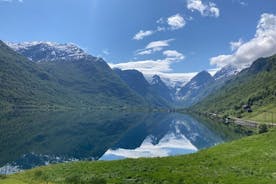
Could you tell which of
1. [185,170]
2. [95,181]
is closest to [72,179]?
[95,181]

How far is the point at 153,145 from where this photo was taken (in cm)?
17588

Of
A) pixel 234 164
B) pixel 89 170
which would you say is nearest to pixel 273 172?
pixel 234 164

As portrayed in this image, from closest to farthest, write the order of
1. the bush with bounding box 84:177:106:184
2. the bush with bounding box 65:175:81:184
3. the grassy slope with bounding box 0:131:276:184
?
the bush with bounding box 84:177:106:184, the grassy slope with bounding box 0:131:276:184, the bush with bounding box 65:175:81:184

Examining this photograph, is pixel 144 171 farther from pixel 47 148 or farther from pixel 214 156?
pixel 47 148

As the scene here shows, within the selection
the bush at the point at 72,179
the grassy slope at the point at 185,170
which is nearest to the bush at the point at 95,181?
the grassy slope at the point at 185,170

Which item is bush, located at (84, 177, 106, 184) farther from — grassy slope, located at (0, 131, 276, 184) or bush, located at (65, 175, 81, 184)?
bush, located at (65, 175, 81, 184)

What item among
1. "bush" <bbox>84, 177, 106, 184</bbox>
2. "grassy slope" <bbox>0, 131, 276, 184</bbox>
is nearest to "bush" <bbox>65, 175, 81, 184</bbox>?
"grassy slope" <bbox>0, 131, 276, 184</bbox>

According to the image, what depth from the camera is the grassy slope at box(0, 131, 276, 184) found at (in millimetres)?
47656

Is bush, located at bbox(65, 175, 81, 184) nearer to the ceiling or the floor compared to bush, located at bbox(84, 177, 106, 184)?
nearer to the floor

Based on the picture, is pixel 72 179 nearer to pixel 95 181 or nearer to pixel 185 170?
pixel 95 181

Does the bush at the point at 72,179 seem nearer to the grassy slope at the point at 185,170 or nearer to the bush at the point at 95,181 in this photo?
the grassy slope at the point at 185,170

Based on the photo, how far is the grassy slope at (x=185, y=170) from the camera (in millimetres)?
47656

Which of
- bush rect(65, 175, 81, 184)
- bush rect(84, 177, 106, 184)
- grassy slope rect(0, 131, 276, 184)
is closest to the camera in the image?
bush rect(84, 177, 106, 184)

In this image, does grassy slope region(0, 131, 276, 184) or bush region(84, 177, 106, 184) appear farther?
grassy slope region(0, 131, 276, 184)
